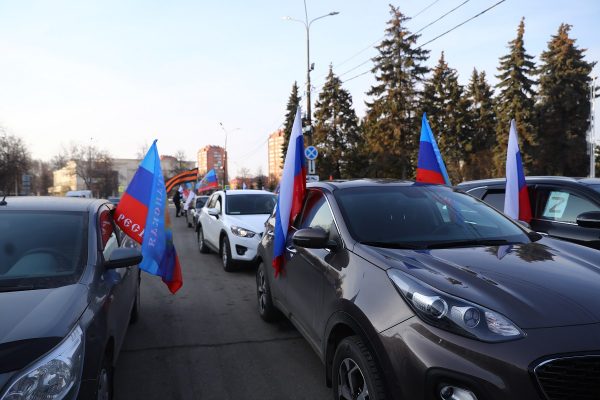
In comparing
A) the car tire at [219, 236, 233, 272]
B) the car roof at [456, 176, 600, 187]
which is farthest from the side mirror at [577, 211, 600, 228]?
the car tire at [219, 236, 233, 272]

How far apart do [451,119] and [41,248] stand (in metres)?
50.4

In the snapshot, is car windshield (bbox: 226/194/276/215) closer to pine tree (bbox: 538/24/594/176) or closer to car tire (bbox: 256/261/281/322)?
car tire (bbox: 256/261/281/322)

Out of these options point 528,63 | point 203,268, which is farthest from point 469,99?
point 203,268

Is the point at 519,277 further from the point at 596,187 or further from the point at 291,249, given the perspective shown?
the point at 596,187

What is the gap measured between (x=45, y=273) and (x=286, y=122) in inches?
2115

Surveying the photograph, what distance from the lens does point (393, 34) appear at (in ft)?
135

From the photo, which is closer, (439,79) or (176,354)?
(176,354)

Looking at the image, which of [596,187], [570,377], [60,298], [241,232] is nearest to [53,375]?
[60,298]

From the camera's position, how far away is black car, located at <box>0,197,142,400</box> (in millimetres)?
2168

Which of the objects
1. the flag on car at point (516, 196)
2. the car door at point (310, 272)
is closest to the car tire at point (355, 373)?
the car door at point (310, 272)

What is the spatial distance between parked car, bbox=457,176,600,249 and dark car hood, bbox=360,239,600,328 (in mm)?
1919

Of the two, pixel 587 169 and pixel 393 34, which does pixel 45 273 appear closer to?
pixel 393 34

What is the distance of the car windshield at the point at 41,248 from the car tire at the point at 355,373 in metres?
1.85

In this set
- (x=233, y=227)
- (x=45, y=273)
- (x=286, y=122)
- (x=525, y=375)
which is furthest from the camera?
(x=286, y=122)
